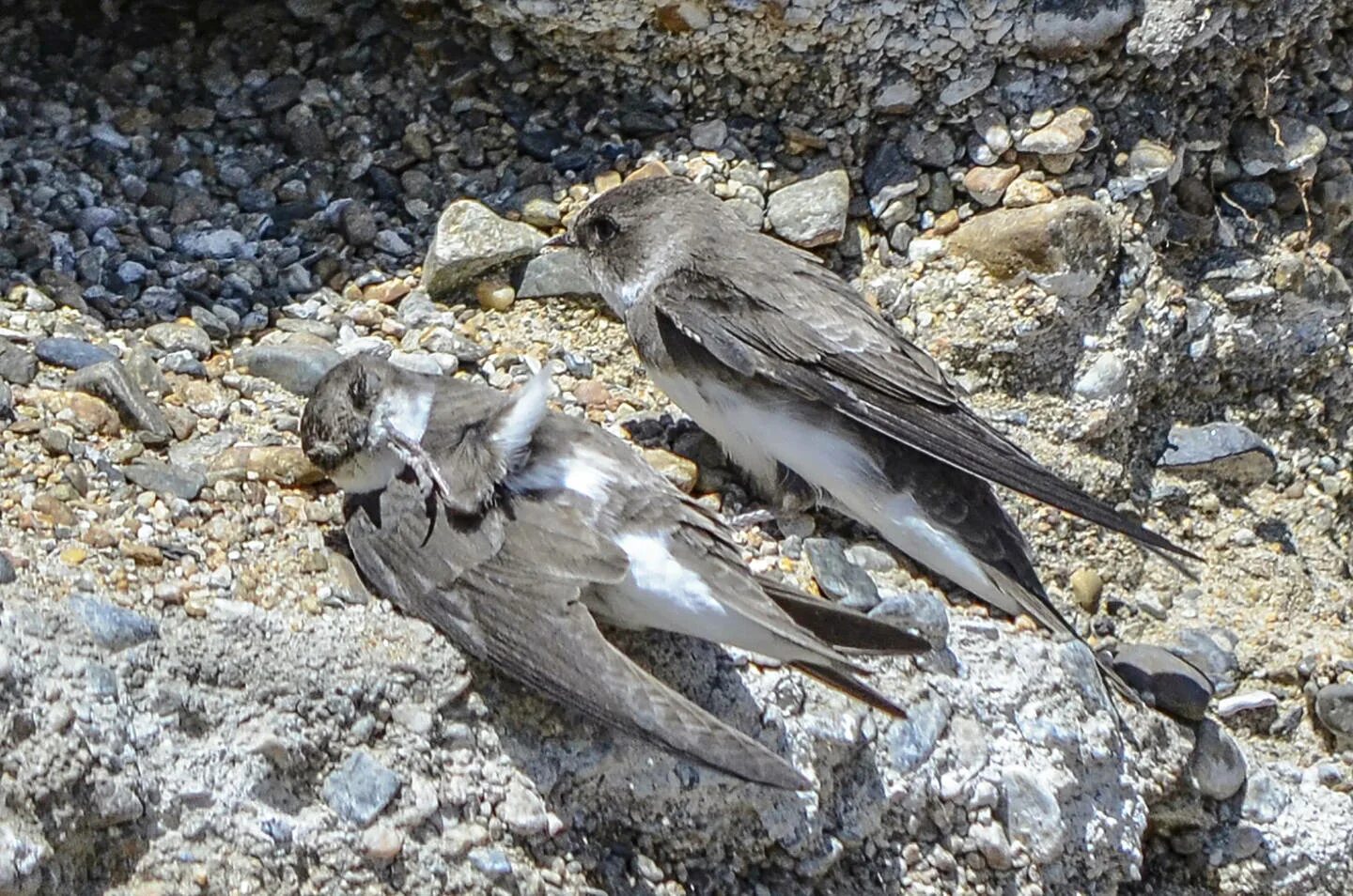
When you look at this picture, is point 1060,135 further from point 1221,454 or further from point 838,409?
point 838,409

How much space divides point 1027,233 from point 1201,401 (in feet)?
2.32

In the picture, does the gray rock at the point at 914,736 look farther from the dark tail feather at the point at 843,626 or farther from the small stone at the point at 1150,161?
the small stone at the point at 1150,161

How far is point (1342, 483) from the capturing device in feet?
16.2

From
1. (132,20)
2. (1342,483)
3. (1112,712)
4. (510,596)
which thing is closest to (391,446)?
(510,596)

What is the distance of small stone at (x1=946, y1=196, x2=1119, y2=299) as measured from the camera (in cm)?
450

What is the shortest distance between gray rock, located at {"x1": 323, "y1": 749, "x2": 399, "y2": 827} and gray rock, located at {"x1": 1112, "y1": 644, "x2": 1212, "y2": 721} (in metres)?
1.57

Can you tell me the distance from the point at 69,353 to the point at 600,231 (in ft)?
3.70

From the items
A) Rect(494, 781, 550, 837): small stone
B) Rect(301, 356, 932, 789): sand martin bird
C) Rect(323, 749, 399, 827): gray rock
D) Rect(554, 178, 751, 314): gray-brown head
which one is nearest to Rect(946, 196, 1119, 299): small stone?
Rect(554, 178, 751, 314): gray-brown head

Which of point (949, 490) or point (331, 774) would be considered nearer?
point (331, 774)

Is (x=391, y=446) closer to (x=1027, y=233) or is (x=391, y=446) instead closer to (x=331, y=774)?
(x=331, y=774)

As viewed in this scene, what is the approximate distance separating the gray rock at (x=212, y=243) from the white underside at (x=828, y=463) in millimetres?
1050

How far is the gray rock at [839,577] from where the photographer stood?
3.84m

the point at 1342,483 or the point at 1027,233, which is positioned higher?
the point at 1027,233

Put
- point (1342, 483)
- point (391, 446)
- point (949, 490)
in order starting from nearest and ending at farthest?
point (391, 446), point (949, 490), point (1342, 483)
